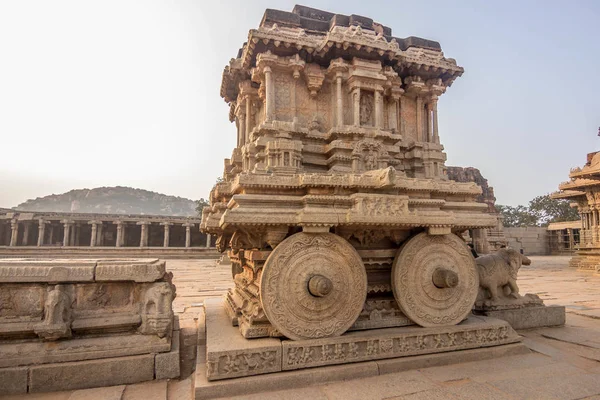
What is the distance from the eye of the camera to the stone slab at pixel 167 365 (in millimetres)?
3516

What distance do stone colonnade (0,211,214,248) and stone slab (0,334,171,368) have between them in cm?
2893

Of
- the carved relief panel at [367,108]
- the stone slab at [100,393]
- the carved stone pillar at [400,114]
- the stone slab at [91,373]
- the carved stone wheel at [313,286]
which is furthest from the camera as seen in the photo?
the carved stone pillar at [400,114]

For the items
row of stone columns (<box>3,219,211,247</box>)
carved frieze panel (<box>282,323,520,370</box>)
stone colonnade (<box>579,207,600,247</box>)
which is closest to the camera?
carved frieze panel (<box>282,323,520,370</box>)

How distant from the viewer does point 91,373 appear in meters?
3.33

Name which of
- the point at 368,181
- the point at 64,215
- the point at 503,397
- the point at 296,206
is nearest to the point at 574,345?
the point at 503,397

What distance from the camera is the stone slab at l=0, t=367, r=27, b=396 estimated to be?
313 cm

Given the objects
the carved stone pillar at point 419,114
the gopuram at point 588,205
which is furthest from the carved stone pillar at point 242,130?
the gopuram at point 588,205

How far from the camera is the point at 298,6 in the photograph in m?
8.62

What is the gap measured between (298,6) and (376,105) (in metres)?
3.34

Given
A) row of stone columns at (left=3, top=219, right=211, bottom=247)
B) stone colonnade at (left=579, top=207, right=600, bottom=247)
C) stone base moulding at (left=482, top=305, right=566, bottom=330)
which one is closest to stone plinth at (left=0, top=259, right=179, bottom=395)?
stone base moulding at (left=482, top=305, right=566, bottom=330)

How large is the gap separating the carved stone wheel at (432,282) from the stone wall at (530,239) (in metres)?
34.0

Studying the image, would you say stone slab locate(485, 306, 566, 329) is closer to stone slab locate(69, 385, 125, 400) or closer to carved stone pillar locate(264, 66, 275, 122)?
stone slab locate(69, 385, 125, 400)

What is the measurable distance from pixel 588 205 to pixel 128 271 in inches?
947

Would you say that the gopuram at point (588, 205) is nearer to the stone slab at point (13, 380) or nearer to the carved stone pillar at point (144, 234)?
the stone slab at point (13, 380)
